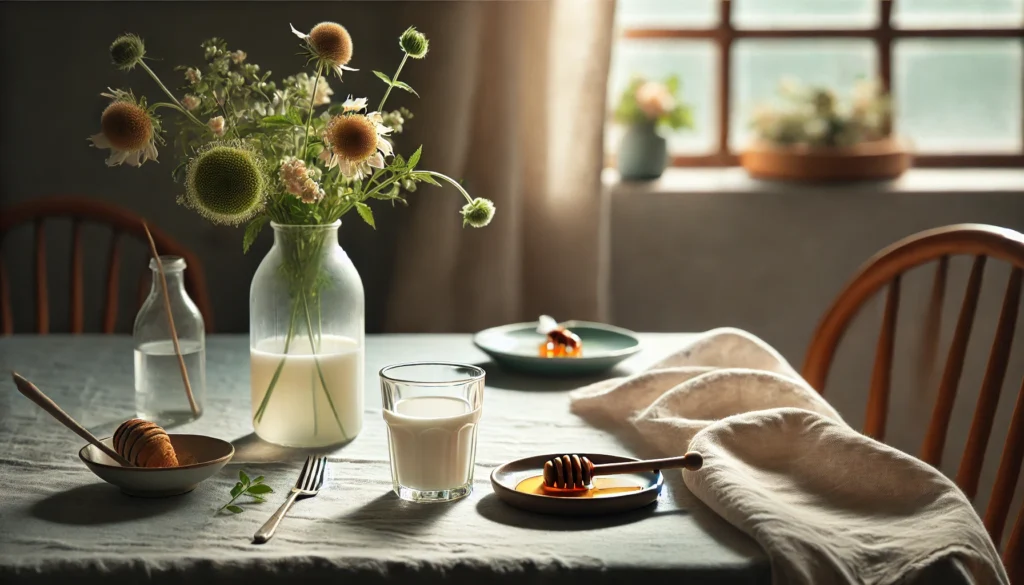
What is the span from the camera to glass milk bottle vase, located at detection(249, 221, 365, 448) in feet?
3.25

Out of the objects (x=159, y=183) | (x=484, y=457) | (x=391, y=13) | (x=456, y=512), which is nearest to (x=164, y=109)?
(x=159, y=183)

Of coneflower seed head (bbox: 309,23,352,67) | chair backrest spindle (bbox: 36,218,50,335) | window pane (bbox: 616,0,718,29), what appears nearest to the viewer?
coneflower seed head (bbox: 309,23,352,67)

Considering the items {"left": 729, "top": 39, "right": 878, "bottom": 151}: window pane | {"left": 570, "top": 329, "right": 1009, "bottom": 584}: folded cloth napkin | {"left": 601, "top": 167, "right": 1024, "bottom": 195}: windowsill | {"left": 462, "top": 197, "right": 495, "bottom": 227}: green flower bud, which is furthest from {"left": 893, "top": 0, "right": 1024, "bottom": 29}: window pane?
{"left": 462, "top": 197, "right": 495, "bottom": 227}: green flower bud

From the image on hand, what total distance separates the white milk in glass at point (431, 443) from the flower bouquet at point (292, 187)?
16 centimetres

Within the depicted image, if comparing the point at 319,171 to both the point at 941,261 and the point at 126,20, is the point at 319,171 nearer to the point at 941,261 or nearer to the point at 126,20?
the point at 941,261

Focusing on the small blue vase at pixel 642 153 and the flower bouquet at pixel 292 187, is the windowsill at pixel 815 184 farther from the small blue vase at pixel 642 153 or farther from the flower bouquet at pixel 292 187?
the flower bouquet at pixel 292 187

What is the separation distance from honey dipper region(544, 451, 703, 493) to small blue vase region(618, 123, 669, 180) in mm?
1464

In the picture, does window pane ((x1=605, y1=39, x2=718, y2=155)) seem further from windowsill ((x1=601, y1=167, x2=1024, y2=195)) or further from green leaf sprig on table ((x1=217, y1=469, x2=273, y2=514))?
green leaf sprig on table ((x1=217, y1=469, x2=273, y2=514))

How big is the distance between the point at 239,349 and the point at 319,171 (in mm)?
547

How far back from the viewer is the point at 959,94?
249 cm

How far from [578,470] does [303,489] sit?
0.74 ft

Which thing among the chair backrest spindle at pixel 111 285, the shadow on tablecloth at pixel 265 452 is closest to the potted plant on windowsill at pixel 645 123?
the chair backrest spindle at pixel 111 285

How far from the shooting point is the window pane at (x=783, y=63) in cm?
245

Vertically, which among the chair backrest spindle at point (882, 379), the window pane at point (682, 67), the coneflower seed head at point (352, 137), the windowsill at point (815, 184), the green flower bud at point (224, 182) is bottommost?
the chair backrest spindle at point (882, 379)
